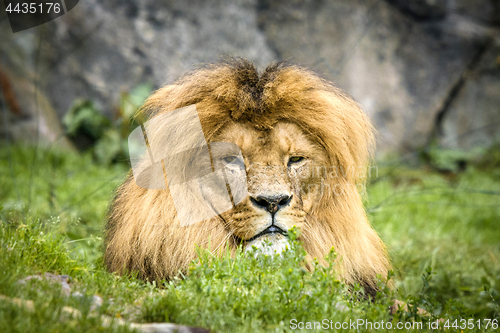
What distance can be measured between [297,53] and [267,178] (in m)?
5.31

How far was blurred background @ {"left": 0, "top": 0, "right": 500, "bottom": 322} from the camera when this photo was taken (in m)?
5.44

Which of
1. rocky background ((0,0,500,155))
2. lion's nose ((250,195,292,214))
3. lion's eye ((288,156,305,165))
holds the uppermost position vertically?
rocky background ((0,0,500,155))

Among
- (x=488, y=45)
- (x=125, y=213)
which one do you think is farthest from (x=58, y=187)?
(x=488, y=45)

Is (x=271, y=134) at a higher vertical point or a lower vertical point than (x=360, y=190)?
higher

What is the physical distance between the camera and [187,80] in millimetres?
2381

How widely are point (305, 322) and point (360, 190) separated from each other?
117 centimetres

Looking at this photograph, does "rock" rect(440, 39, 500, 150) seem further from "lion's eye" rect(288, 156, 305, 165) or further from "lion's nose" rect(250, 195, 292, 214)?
"lion's nose" rect(250, 195, 292, 214)

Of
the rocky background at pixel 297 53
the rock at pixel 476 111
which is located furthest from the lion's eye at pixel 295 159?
the rock at pixel 476 111

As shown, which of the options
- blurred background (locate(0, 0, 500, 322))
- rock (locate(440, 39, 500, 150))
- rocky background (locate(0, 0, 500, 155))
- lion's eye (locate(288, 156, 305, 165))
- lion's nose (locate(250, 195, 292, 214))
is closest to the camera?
lion's nose (locate(250, 195, 292, 214))

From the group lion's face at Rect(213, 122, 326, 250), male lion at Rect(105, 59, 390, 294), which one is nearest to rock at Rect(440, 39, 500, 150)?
male lion at Rect(105, 59, 390, 294)

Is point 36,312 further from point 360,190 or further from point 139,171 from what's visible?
point 360,190

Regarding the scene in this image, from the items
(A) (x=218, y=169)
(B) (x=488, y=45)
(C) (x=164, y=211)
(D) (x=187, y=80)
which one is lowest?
(C) (x=164, y=211)

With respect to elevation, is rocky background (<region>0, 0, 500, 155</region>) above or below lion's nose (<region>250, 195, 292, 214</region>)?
above

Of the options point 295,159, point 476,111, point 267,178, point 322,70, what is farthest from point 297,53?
point 267,178
